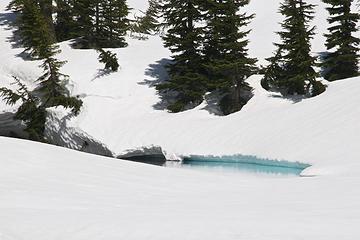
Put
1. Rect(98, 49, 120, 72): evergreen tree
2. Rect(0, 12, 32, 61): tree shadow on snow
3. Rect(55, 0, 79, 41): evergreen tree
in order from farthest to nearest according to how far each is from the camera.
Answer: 1. Rect(55, 0, 79, 41): evergreen tree
2. Rect(0, 12, 32, 61): tree shadow on snow
3. Rect(98, 49, 120, 72): evergreen tree

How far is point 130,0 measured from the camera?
54312mm

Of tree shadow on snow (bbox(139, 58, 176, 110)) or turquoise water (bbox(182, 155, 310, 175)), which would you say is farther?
tree shadow on snow (bbox(139, 58, 176, 110))

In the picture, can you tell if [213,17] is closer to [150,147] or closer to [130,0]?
[150,147]

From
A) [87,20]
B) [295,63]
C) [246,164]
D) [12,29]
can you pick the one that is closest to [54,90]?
[87,20]

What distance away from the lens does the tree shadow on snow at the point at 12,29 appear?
36.6 meters

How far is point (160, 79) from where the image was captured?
107ft

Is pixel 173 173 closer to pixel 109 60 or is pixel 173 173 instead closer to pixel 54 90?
pixel 54 90

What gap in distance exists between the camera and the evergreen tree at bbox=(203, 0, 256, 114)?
27.7 m

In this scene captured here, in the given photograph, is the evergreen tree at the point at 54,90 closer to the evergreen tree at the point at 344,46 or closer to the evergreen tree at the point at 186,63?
the evergreen tree at the point at 186,63

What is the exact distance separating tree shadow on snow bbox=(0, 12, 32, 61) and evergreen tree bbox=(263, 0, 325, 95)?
67.5 feet

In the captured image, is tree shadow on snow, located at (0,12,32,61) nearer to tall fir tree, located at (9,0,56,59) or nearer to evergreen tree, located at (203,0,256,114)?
tall fir tree, located at (9,0,56,59)

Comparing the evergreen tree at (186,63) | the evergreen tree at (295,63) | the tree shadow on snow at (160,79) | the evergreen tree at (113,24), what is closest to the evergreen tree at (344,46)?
the evergreen tree at (295,63)

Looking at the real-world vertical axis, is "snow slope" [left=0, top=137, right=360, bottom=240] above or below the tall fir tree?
below

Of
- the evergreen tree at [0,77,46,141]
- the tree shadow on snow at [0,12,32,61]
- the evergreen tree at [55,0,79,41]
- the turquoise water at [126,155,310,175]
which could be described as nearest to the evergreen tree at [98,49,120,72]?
the evergreen tree at [0,77,46,141]
